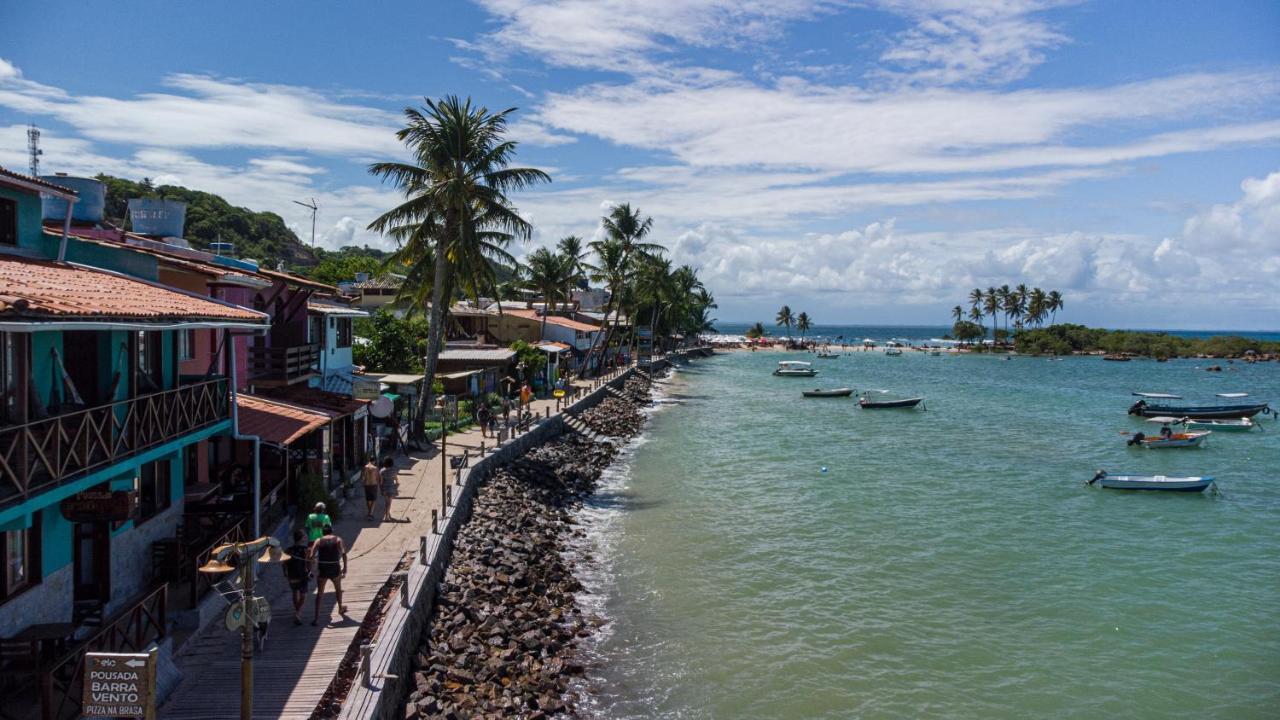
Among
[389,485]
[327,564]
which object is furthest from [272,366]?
[327,564]

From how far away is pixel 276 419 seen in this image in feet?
63.1

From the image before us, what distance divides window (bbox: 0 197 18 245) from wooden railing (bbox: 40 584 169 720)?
6.48 metres

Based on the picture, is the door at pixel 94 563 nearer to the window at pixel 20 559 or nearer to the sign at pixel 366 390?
the window at pixel 20 559

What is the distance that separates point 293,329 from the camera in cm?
2509

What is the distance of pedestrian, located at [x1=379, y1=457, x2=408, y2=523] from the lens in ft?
70.3

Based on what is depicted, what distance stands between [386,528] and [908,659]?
479 inches

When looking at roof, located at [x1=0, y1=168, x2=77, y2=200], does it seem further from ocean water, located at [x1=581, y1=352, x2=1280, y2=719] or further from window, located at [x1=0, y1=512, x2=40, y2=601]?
ocean water, located at [x1=581, y1=352, x2=1280, y2=719]

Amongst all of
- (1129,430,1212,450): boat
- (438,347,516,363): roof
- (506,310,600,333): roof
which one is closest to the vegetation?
(506,310,600,333): roof

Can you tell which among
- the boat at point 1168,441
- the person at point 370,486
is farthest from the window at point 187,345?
the boat at point 1168,441

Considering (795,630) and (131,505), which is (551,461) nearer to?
(795,630)

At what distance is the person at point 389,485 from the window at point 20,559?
930 cm

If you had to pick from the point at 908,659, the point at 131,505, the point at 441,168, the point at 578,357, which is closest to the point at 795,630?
the point at 908,659

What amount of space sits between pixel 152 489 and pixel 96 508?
423 centimetres

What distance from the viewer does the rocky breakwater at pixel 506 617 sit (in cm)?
1428
